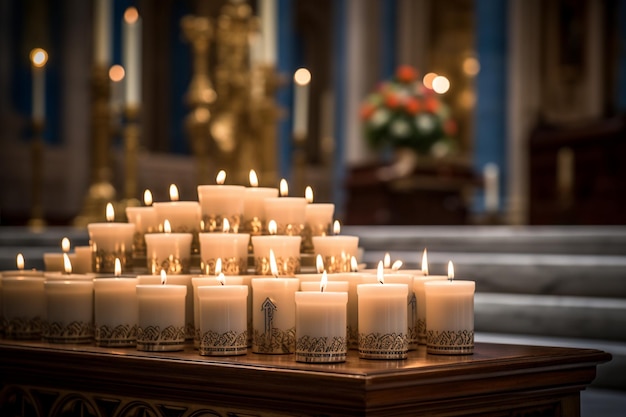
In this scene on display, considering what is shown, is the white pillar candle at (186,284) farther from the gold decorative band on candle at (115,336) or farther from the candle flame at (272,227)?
the candle flame at (272,227)

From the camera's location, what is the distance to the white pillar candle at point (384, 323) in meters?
1.94

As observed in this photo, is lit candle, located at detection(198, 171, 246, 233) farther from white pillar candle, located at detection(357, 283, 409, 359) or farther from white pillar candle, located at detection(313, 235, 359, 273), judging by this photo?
white pillar candle, located at detection(357, 283, 409, 359)

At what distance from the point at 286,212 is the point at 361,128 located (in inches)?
372

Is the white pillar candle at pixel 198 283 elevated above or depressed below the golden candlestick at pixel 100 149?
below

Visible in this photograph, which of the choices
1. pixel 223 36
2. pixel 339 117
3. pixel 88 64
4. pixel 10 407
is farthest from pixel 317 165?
pixel 10 407

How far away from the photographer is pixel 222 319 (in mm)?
2012

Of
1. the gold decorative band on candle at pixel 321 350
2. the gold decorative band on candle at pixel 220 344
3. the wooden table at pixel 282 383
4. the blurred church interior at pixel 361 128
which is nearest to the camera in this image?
the wooden table at pixel 282 383

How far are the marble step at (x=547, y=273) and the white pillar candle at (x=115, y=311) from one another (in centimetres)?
235

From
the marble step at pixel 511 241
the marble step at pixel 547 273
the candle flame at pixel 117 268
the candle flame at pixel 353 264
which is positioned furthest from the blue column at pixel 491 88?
the candle flame at pixel 117 268

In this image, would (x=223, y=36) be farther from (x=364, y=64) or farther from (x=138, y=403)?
(x=364, y=64)

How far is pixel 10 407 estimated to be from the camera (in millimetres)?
2291

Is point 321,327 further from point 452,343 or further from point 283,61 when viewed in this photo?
point 283,61

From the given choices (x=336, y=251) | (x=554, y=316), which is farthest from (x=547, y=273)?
(x=336, y=251)

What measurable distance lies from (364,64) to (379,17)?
0.81 m
